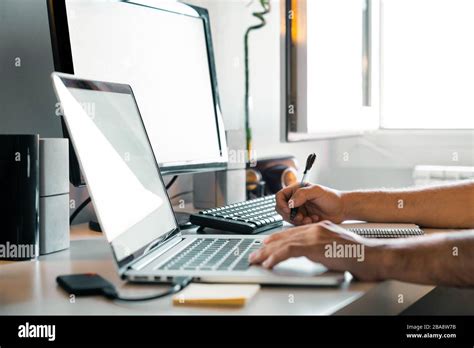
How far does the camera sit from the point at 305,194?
1225 millimetres

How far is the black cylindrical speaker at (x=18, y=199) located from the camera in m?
0.96

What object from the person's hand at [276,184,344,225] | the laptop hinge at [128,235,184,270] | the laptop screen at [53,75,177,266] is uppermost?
the laptop screen at [53,75,177,266]

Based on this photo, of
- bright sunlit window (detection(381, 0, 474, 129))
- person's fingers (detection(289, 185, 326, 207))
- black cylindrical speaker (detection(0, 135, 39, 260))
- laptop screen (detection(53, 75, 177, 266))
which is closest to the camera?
laptop screen (detection(53, 75, 177, 266))

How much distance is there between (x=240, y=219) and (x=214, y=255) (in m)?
0.26

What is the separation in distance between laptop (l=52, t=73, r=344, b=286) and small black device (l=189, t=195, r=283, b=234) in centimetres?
7

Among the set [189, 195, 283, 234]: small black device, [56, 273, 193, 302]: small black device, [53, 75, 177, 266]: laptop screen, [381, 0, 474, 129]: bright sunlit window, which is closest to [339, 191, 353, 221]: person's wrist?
[189, 195, 283, 234]: small black device

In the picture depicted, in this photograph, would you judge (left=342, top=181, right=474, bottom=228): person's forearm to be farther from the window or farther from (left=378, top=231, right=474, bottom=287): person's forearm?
(left=378, top=231, right=474, bottom=287): person's forearm

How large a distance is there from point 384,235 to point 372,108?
1.00 m

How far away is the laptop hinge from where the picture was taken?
81 cm

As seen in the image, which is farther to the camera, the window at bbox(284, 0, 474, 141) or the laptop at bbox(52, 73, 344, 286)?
the window at bbox(284, 0, 474, 141)

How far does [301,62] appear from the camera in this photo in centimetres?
133

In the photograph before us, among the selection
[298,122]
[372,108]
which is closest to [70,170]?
[298,122]

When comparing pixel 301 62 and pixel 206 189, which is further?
pixel 206 189
